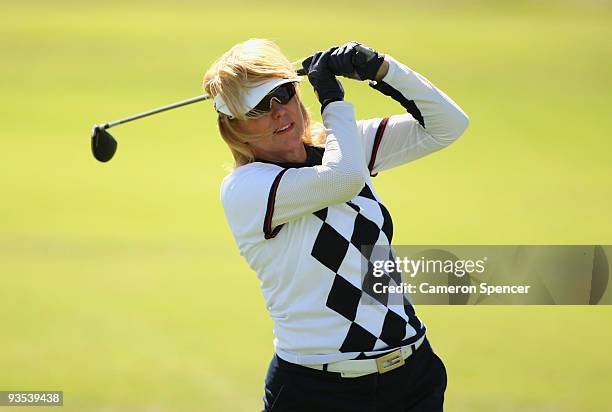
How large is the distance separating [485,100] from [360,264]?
746 centimetres

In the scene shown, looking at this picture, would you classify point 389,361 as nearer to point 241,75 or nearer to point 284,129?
point 284,129

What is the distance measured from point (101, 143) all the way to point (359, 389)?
1.10 m

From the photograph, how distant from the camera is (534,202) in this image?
701cm

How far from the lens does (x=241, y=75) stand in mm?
2459

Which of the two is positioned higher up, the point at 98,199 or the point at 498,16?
the point at 498,16

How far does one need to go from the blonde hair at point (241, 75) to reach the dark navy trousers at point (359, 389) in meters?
0.55

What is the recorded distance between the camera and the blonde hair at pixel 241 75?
2.46 m

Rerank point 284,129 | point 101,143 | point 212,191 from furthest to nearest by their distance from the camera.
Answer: point 212,191
point 101,143
point 284,129

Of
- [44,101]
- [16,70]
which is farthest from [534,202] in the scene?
[16,70]

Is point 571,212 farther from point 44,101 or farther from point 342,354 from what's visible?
point 44,101

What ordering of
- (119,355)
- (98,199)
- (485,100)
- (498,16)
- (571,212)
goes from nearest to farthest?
(119,355) < (571,212) < (98,199) < (485,100) < (498,16)

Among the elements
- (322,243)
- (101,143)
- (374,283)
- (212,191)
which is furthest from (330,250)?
(212,191)

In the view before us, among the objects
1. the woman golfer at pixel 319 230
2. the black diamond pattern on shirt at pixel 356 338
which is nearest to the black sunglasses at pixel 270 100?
the woman golfer at pixel 319 230

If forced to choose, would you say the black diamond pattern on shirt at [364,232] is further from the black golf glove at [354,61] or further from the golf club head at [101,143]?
the golf club head at [101,143]
